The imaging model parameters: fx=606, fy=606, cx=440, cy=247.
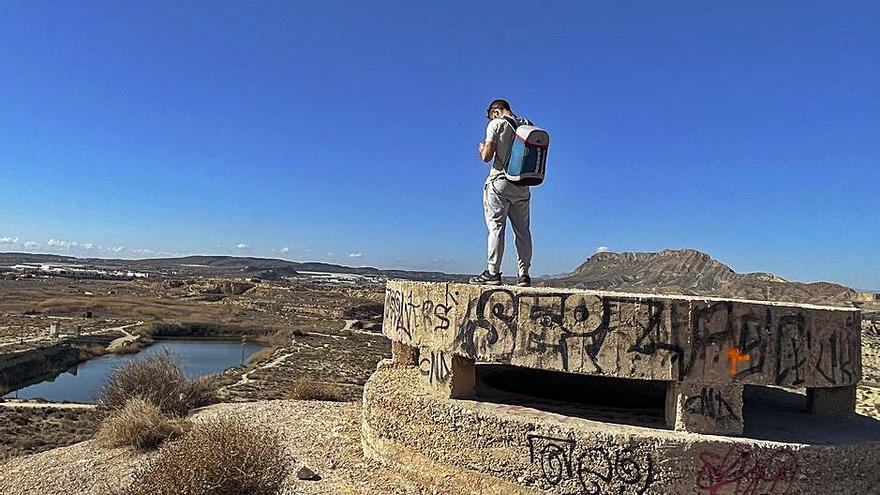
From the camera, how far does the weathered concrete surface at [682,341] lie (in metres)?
5.02

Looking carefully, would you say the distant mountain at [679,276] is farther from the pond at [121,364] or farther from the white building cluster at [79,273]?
the white building cluster at [79,273]

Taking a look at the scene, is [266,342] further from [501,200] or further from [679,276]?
[501,200]

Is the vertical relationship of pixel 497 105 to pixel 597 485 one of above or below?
above

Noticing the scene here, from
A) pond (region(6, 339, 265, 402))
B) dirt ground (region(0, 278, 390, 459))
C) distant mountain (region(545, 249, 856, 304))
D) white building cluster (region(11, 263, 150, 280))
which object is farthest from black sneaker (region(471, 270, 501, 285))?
white building cluster (region(11, 263, 150, 280))

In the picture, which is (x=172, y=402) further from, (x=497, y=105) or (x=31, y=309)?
(x=31, y=309)

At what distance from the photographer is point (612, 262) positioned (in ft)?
155

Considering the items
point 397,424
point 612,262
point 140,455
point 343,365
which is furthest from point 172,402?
point 612,262

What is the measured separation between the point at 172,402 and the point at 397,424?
602cm

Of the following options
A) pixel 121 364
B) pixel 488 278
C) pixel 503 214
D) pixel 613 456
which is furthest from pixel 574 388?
pixel 121 364

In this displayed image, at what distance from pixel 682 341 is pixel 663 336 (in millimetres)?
154

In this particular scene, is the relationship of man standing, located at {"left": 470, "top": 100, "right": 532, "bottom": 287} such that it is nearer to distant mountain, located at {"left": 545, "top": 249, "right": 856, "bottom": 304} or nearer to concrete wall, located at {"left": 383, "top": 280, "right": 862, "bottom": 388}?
concrete wall, located at {"left": 383, "top": 280, "right": 862, "bottom": 388}

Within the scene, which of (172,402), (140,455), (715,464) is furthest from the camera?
(172,402)

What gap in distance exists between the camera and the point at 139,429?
8289 millimetres

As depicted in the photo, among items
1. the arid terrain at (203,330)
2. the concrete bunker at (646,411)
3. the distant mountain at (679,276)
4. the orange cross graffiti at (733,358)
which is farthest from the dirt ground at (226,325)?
the distant mountain at (679,276)
